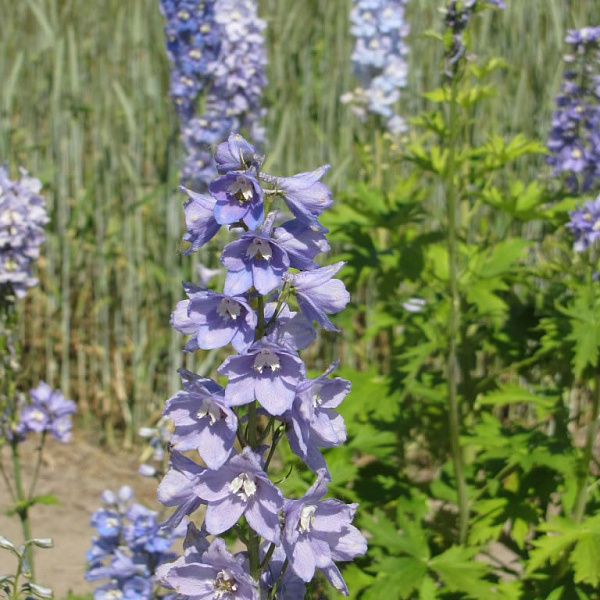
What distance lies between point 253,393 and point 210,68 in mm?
2510

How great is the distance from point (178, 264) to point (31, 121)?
1101mm

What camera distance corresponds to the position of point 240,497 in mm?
1128

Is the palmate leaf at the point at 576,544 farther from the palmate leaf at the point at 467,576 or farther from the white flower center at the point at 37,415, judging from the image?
the white flower center at the point at 37,415

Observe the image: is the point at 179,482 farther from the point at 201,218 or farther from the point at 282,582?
the point at 201,218

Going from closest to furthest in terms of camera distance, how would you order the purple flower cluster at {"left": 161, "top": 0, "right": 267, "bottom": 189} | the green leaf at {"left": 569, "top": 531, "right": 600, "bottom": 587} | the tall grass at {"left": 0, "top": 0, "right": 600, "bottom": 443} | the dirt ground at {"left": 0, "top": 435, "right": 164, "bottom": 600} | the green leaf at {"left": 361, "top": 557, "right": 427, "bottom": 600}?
1. the green leaf at {"left": 569, "top": 531, "right": 600, "bottom": 587}
2. the green leaf at {"left": 361, "top": 557, "right": 427, "bottom": 600}
3. the dirt ground at {"left": 0, "top": 435, "right": 164, "bottom": 600}
4. the purple flower cluster at {"left": 161, "top": 0, "right": 267, "bottom": 189}
5. the tall grass at {"left": 0, "top": 0, "right": 600, "bottom": 443}

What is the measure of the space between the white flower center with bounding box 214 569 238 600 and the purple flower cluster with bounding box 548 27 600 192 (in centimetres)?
212

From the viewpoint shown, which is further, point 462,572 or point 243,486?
point 462,572

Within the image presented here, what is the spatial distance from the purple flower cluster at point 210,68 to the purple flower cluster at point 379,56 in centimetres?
48

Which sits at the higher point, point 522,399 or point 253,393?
point 253,393

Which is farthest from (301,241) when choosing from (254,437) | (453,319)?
(453,319)

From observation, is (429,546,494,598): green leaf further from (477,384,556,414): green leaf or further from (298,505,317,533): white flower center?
(298,505,317,533): white flower center

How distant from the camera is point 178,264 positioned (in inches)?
157

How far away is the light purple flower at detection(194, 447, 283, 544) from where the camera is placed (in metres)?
1.12

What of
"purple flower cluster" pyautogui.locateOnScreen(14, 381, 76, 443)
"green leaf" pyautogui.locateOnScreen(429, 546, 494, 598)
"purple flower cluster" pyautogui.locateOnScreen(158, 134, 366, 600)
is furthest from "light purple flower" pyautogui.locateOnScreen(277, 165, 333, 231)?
"purple flower cluster" pyautogui.locateOnScreen(14, 381, 76, 443)
